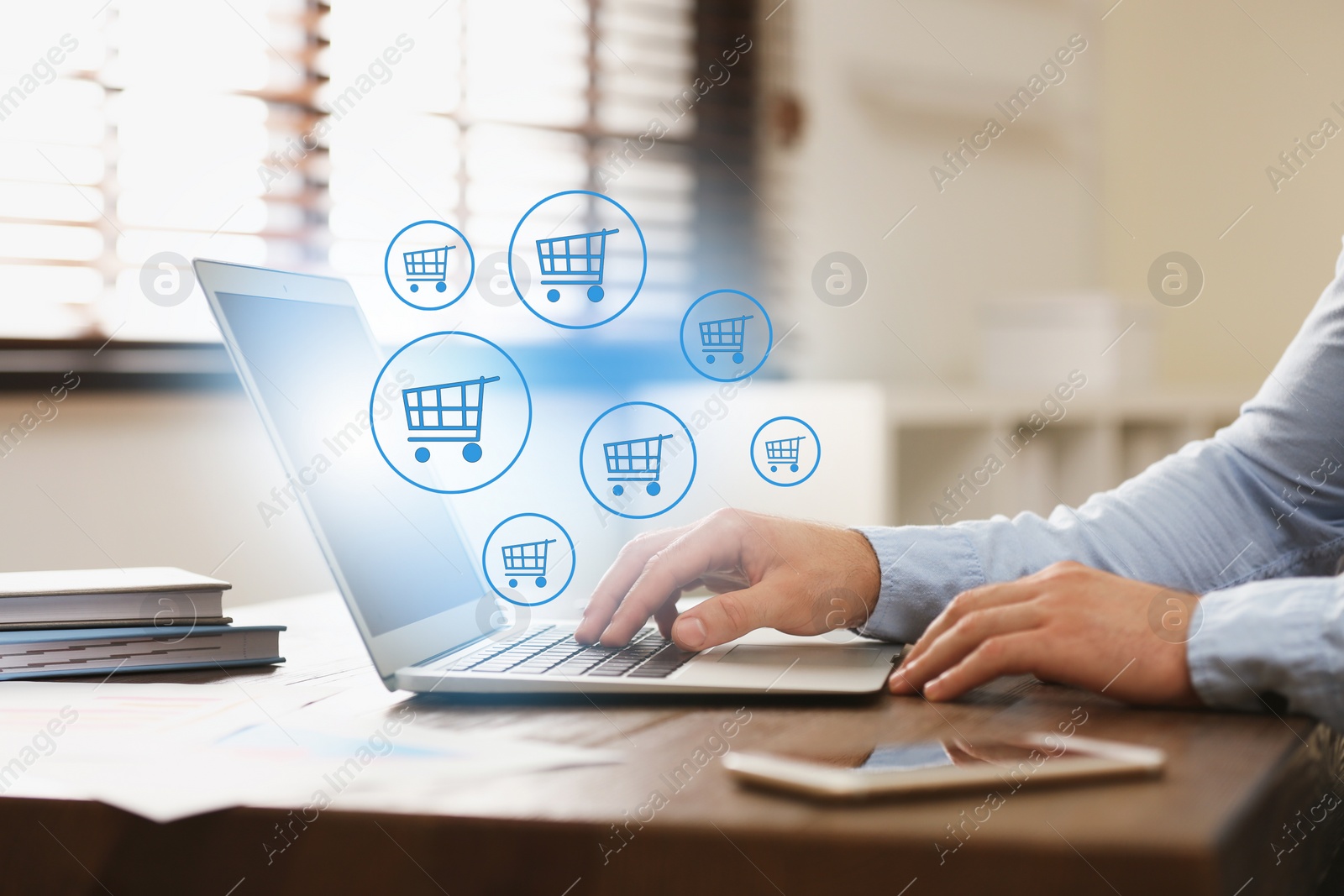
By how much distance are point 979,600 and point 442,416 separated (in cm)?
53

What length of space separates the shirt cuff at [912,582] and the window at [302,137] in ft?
4.00

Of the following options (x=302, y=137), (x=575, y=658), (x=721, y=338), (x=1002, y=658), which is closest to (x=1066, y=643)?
(x=1002, y=658)

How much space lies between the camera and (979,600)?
67cm

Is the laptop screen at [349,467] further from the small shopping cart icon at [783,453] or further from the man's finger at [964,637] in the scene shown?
the small shopping cart icon at [783,453]

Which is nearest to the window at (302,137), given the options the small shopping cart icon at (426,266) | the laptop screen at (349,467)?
the small shopping cart icon at (426,266)

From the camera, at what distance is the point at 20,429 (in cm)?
153

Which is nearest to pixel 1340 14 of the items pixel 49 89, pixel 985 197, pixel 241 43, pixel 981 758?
pixel 985 197

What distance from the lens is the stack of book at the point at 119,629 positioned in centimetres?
78

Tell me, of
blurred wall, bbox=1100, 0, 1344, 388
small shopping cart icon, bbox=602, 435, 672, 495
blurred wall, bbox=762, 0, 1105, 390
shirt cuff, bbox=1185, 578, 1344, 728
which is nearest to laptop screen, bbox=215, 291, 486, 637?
shirt cuff, bbox=1185, 578, 1344, 728

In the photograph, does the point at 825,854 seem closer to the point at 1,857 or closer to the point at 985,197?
the point at 1,857

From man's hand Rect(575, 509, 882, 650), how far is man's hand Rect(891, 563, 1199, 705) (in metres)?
0.14

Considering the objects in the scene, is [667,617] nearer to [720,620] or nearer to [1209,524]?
[720,620]

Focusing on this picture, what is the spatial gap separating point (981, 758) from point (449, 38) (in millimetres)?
1707

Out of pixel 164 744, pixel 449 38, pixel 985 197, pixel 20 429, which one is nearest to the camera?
pixel 164 744
